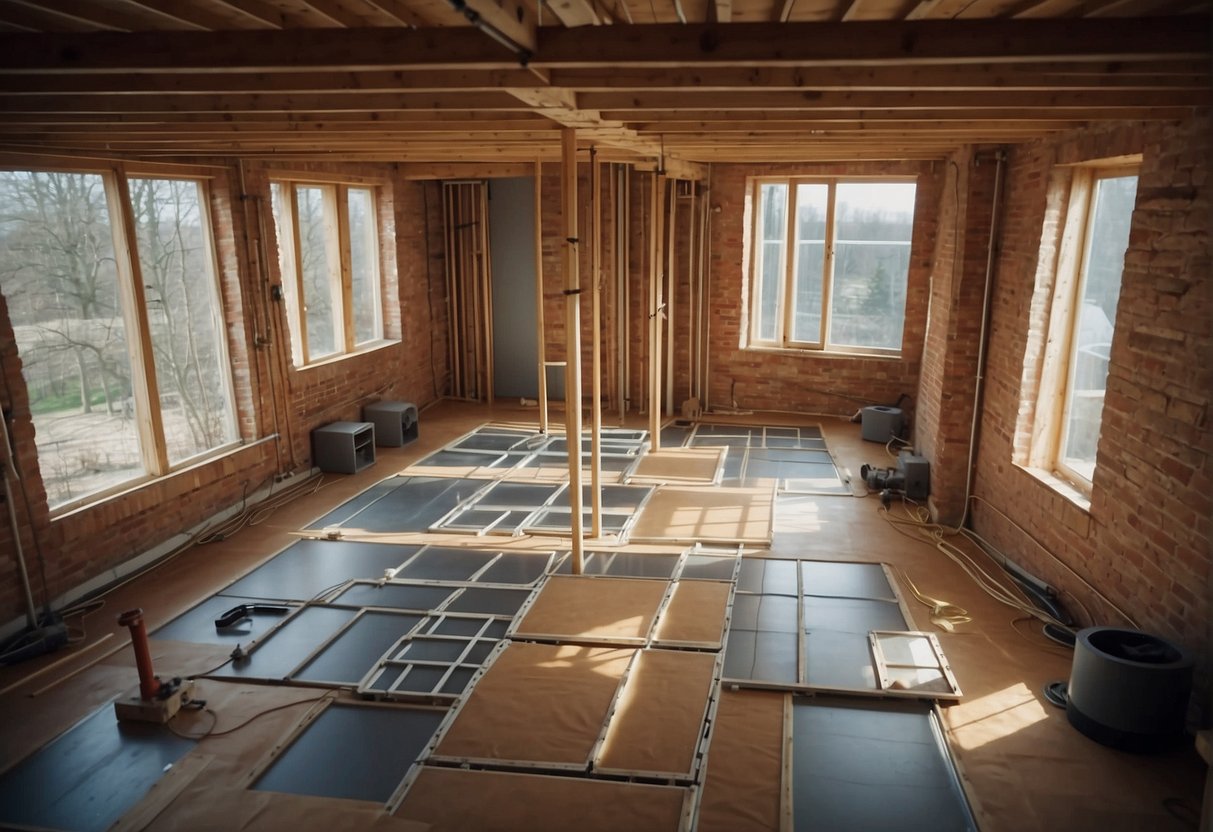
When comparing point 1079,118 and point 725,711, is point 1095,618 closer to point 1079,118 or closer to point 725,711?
point 725,711

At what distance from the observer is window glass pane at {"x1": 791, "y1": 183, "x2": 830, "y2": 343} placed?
979 cm

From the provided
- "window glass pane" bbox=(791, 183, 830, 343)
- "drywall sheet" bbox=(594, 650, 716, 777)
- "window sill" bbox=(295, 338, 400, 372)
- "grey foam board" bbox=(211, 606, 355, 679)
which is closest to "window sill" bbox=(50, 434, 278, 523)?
"window sill" bbox=(295, 338, 400, 372)

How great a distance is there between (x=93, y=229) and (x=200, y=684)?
3.45 m

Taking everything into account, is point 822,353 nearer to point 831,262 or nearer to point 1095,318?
point 831,262

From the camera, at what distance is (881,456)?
8.66 metres

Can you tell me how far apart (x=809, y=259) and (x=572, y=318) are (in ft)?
18.0

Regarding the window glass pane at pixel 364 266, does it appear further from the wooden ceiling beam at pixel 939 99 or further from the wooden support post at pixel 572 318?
the wooden ceiling beam at pixel 939 99

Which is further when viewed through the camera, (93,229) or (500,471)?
(500,471)

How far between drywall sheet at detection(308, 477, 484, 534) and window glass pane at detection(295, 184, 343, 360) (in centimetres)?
183

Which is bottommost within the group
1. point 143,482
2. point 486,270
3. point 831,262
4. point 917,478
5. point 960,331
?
point 917,478

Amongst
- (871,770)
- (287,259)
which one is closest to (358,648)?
(871,770)

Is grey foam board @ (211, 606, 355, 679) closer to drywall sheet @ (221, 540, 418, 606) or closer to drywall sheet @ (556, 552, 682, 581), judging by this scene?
drywall sheet @ (221, 540, 418, 606)

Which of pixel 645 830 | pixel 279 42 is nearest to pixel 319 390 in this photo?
pixel 279 42

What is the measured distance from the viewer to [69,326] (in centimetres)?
569
